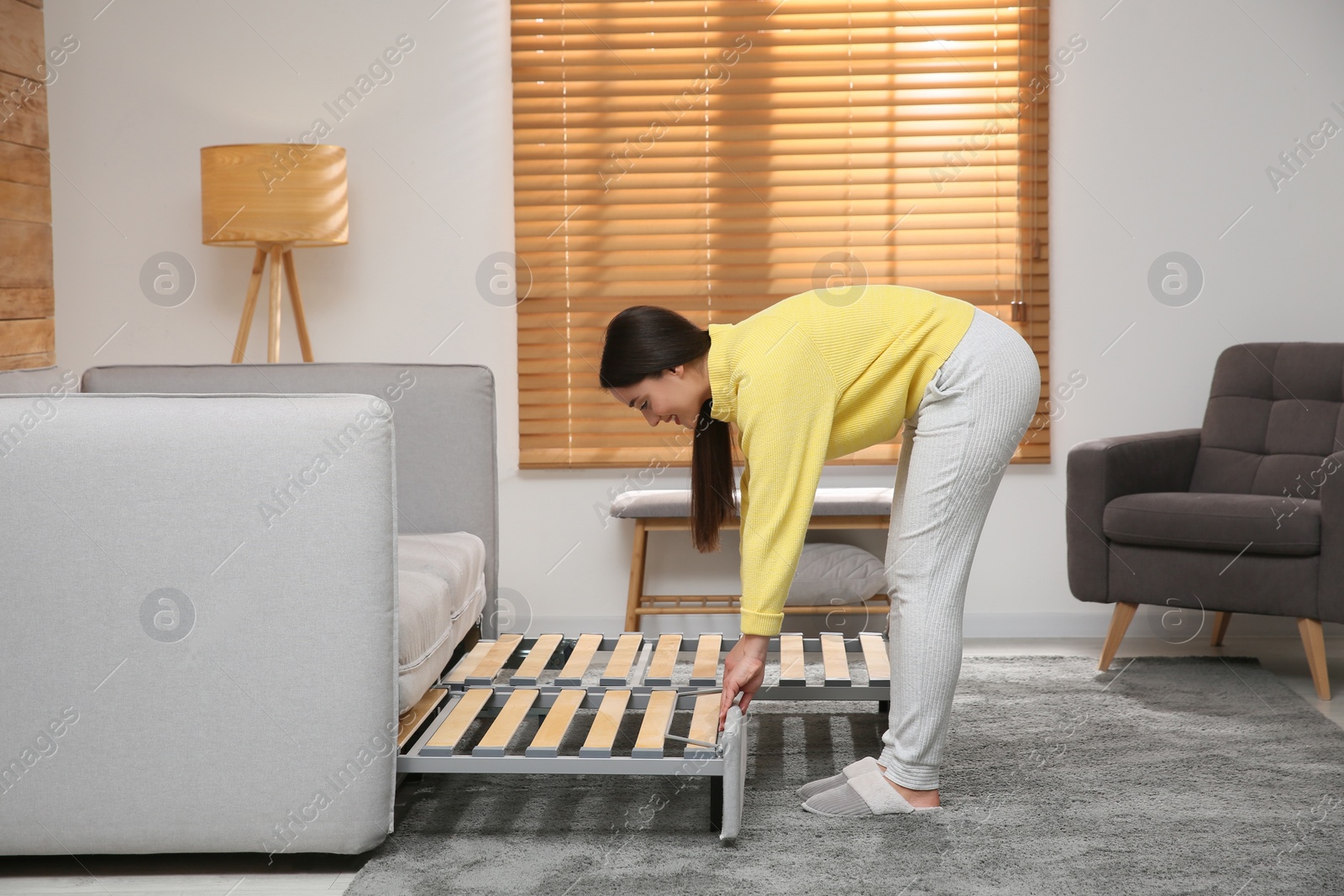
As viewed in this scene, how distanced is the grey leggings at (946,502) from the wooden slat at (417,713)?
0.76 meters

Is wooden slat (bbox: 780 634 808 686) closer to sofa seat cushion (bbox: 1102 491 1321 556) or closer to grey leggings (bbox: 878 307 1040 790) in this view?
grey leggings (bbox: 878 307 1040 790)

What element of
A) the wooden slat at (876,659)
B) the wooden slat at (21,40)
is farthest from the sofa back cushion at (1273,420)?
the wooden slat at (21,40)

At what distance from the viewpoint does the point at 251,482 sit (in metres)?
1.57

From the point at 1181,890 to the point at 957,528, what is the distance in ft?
1.88

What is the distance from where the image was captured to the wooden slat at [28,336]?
10.9 ft

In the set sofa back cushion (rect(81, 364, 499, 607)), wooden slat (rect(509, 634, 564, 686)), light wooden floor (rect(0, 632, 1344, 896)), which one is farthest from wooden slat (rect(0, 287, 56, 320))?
light wooden floor (rect(0, 632, 1344, 896))

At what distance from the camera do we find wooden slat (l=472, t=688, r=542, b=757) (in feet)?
5.69

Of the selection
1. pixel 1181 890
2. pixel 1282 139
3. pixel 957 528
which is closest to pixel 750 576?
pixel 957 528

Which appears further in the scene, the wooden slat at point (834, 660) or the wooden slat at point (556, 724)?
the wooden slat at point (834, 660)

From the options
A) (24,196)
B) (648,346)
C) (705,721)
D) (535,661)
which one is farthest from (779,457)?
(24,196)

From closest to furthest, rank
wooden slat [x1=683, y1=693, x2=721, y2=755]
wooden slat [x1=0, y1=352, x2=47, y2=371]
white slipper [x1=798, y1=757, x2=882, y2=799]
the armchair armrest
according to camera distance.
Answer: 1. wooden slat [x1=683, y1=693, x2=721, y2=755]
2. white slipper [x1=798, y1=757, x2=882, y2=799]
3. the armchair armrest
4. wooden slat [x1=0, y1=352, x2=47, y2=371]

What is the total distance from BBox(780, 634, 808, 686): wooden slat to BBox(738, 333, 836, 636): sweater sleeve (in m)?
0.50

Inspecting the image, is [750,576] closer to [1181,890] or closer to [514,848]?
[514,848]

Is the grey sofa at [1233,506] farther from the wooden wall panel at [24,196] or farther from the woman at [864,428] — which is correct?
the wooden wall panel at [24,196]
